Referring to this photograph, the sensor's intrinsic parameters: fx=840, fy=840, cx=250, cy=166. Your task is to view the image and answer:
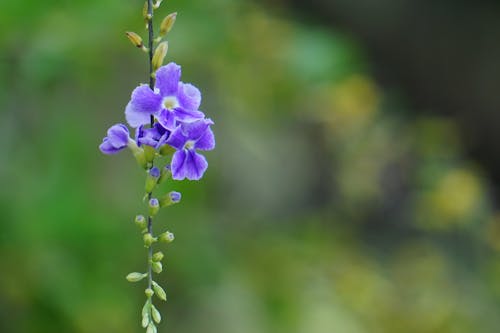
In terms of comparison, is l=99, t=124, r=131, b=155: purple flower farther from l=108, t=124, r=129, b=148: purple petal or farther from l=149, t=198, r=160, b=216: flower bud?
l=149, t=198, r=160, b=216: flower bud

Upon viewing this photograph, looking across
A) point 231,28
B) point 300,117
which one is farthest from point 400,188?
point 231,28

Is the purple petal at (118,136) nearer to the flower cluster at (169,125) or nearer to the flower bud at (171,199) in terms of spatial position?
the flower cluster at (169,125)

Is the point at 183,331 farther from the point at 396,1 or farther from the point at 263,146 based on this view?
the point at 396,1

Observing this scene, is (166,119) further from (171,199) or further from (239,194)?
(239,194)

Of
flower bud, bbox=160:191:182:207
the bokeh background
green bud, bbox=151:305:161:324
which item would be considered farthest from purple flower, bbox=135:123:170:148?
the bokeh background

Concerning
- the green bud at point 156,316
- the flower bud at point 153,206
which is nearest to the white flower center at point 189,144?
the flower bud at point 153,206
